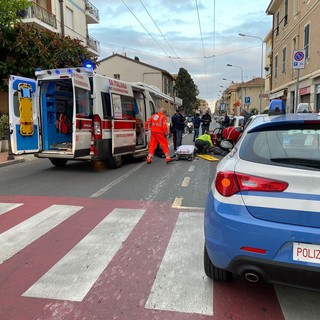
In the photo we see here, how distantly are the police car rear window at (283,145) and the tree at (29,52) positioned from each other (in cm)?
1503

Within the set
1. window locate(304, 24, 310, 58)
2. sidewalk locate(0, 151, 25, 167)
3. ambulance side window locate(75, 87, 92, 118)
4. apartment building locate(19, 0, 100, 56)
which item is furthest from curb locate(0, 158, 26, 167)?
window locate(304, 24, 310, 58)

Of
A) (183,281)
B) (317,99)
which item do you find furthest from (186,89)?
(183,281)

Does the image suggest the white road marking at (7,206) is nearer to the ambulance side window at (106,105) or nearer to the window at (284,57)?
the ambulance side window at (106,105)

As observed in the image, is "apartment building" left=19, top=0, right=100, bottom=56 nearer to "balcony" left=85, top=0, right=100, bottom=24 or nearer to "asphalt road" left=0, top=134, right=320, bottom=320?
"balcony" left=85, top=0, right=100, bottom=24

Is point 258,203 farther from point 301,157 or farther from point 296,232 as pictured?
point 301,157

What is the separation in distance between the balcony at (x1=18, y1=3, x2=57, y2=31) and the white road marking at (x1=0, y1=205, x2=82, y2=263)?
778 inches

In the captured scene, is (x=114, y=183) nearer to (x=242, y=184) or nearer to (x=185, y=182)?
(x=185, y=182)

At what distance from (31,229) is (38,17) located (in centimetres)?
2242

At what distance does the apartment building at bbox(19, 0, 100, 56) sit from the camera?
23.3 m

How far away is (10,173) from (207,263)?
26.2 feet

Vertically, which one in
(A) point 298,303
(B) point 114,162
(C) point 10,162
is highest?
(B) point 114,162

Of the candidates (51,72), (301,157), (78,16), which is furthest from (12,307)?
(78,16)

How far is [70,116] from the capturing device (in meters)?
10.9

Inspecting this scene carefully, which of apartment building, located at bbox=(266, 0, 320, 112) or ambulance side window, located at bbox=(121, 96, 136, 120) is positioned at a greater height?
apartment building, located at bbox=(266, 0, 320, 112)
